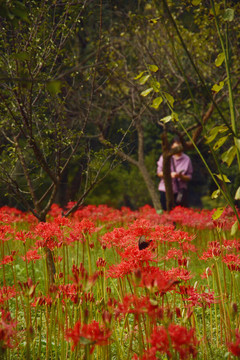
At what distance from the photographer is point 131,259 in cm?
200

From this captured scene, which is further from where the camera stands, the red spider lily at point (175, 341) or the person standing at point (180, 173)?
the person standing at point (180, 173)

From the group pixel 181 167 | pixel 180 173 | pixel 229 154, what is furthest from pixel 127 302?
pixel 181 167

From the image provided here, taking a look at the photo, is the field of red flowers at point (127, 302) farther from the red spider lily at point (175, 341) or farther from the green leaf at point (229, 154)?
the green leaf at point (229, 154)

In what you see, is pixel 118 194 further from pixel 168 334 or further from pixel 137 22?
pixel 168 334

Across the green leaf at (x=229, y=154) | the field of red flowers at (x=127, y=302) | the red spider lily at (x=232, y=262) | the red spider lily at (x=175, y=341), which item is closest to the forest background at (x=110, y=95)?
the green leaf at (x=229, y=154)

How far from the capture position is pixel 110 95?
369 inches

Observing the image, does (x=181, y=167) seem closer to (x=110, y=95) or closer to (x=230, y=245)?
→ (x=110, y=95)

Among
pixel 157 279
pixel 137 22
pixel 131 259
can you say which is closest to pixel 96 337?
pixel 157 279

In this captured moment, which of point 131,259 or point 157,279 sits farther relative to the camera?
point 131,259

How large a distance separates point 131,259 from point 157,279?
509 mm

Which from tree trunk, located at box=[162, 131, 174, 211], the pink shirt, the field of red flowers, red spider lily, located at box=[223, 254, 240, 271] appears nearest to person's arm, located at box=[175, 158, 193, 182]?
the pink shirt

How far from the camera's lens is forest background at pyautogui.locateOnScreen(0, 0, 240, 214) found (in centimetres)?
247

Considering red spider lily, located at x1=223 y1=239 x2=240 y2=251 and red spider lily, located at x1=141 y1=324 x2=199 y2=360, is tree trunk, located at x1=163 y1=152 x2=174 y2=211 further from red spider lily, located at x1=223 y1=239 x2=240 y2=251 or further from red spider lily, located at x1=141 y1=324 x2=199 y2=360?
red spider lily, located at x1=141 y1=324 x2=199 y2=360

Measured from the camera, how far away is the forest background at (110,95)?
2.47 meters
